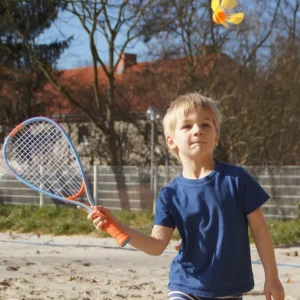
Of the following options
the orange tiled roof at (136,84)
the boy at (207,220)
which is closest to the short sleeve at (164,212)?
the boy at (207,220)

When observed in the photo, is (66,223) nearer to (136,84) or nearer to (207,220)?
(207,220)

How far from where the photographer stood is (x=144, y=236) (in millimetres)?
3219

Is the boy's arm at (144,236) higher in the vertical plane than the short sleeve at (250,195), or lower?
lower

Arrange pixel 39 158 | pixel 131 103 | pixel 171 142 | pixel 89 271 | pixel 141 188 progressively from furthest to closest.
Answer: pixel 131 103 < pixel 141 188 < pixel 89 271 < pixel 39 158 < pixel 171 142

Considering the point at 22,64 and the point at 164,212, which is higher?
the point at 22,64

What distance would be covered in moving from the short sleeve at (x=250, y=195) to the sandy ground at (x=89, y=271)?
324 cm

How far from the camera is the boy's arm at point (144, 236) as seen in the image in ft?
10.2

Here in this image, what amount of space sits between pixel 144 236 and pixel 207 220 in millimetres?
300

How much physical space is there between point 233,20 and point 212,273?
5102mm

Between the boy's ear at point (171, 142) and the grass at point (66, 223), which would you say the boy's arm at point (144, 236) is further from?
the grass at point (66, 223)

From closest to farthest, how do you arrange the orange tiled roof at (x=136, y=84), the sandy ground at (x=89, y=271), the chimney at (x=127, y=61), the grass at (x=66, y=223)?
the sandy ground at (x=89, y=271), the grass at (x=66, y=223), the orange tiled roof at (x=136, y=84), the chimney at (x=127, y=61)

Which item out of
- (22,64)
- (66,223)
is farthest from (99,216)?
(22,64)

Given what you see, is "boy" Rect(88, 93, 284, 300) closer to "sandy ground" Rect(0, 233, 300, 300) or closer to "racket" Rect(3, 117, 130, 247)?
"racket" Rect(3, 117, 130, 247)

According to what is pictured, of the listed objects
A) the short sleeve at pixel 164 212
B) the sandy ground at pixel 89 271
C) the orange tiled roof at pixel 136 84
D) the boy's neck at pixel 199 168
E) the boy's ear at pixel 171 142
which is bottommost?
the sandy ground at pixel 89 271
